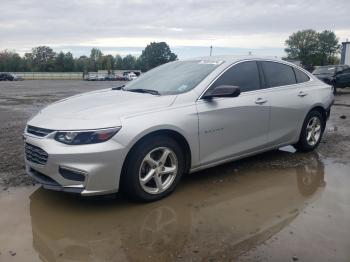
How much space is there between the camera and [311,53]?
109000 mm

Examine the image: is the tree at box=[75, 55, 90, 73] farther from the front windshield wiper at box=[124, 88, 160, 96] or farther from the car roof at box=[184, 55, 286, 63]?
the front windshield wiper at box=[124, 88, 160, 96]

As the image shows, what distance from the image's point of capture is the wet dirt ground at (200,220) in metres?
3.46

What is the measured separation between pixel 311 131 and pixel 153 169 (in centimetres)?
324

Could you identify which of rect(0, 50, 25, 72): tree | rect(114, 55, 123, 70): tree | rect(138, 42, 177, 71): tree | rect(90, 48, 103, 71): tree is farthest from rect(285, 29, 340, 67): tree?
rect(0, 50, 25, 72): tree

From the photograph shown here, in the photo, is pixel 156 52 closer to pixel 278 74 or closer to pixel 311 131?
pixel 311 131

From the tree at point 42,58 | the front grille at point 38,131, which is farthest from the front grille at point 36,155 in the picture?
the tree at point 42,58

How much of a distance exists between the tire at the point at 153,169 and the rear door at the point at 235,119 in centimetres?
40

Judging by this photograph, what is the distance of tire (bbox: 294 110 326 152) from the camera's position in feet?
21.1

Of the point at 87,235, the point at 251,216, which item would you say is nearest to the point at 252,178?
Answer: the point at 251,216

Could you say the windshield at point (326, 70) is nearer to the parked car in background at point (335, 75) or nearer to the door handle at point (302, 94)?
the parked car in background at point (335, 75)

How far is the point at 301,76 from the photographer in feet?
21.3

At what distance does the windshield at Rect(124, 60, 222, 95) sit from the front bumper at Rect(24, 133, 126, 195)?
124cm

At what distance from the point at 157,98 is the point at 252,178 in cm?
171

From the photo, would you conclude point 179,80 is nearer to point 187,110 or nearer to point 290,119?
point 187,110
